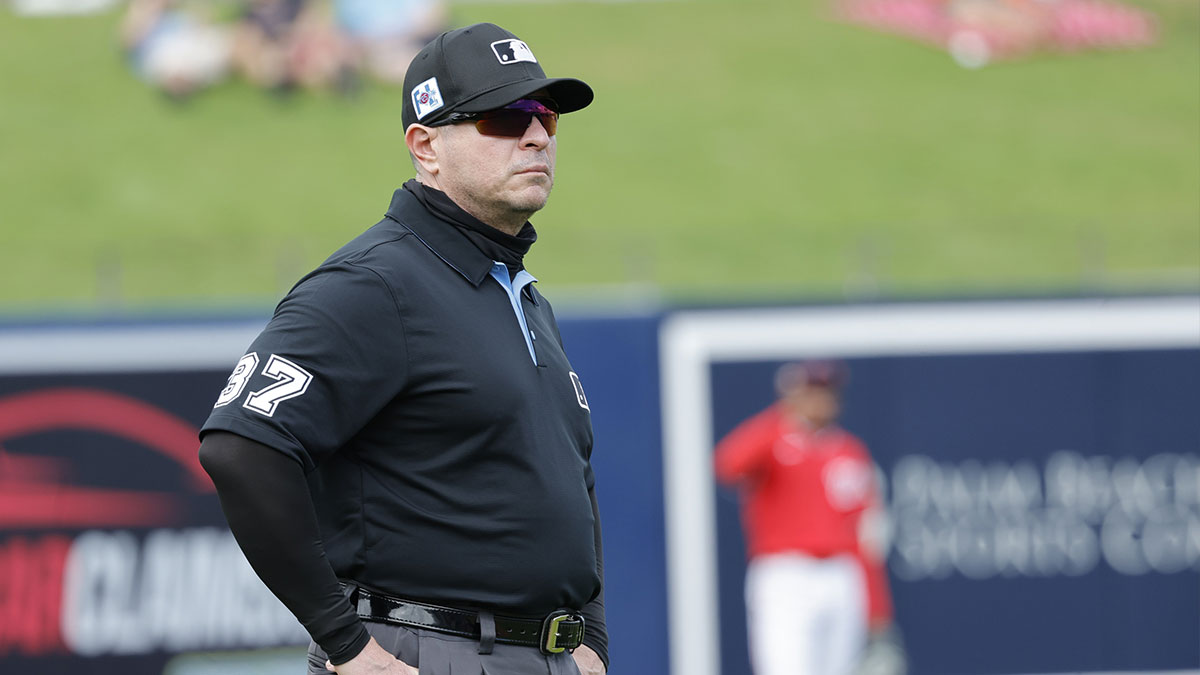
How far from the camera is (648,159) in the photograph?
28250mm

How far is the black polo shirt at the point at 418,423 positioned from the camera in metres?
2.34

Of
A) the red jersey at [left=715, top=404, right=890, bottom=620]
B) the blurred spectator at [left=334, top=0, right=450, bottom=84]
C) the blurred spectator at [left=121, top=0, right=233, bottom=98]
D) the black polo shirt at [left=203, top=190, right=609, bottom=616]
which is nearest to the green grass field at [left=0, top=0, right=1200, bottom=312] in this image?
the blurred spectator at [left=121, top=0, right=233, bottom=98]

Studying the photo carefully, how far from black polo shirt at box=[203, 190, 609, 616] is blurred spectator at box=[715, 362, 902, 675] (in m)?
4.81

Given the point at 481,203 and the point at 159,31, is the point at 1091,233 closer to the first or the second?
the point at 159,31

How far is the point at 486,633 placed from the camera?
8.19ft

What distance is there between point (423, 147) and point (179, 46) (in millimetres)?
28477

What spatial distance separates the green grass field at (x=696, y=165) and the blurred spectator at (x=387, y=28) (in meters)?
0.82

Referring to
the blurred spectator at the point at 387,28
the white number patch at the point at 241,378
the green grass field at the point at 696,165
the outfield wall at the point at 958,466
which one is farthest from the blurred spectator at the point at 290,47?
the white number patch at the point at 241,378

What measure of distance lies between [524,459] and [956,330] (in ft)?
17.8

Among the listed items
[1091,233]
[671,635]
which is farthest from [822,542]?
[1091,233]

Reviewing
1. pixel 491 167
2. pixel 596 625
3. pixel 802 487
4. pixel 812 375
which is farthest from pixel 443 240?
pixel 802 487

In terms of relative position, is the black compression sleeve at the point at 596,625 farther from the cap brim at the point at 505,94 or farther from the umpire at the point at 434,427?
the cap brim at the point at 505,94

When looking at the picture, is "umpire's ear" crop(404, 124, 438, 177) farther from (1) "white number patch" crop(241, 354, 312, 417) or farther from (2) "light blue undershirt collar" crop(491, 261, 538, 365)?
(1) "white number patch" crop(241, 354, 312, 417)

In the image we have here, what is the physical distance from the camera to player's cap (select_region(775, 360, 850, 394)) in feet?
24.3
